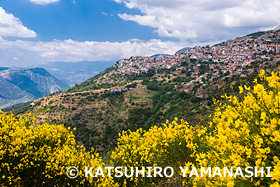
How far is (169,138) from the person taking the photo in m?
5.84

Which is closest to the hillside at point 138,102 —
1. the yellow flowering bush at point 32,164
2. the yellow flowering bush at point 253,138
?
the yellow flowering bush at point 32,164

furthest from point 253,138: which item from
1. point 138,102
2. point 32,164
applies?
point 138,102

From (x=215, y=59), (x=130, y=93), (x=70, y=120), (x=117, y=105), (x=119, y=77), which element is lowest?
(x=70, y=120)

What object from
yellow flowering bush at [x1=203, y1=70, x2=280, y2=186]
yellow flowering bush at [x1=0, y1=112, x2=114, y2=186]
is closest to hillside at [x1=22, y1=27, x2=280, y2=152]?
yellow flowering bush at [x1=0, y1=112, x2=114, y2=186]

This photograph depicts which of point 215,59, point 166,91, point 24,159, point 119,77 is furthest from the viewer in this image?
point 119,77

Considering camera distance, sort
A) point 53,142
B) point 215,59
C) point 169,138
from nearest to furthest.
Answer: point 169,138 < point 53,142 < point 215,59

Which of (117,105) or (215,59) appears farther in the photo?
(215,59)

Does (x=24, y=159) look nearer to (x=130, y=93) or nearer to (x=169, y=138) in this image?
(x=169, y=138)

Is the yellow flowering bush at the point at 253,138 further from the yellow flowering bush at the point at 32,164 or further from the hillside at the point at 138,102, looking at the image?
the hillside at the point at 138,102

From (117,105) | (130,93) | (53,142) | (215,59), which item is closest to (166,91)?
(130,93)

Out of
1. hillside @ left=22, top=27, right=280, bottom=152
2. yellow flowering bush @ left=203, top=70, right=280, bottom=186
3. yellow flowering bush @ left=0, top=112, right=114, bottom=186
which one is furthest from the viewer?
hillside @ left=22, top=27, right=280, bottom=152

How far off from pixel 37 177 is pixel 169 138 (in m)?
5.44

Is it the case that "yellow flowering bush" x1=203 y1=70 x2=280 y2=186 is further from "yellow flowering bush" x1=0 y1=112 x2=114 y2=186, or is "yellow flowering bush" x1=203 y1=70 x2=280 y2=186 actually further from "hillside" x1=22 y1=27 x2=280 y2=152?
"hillside" x1=22 y1=27 x2=280 y2=152

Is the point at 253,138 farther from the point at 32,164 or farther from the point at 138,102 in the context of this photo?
the point at 138,102
